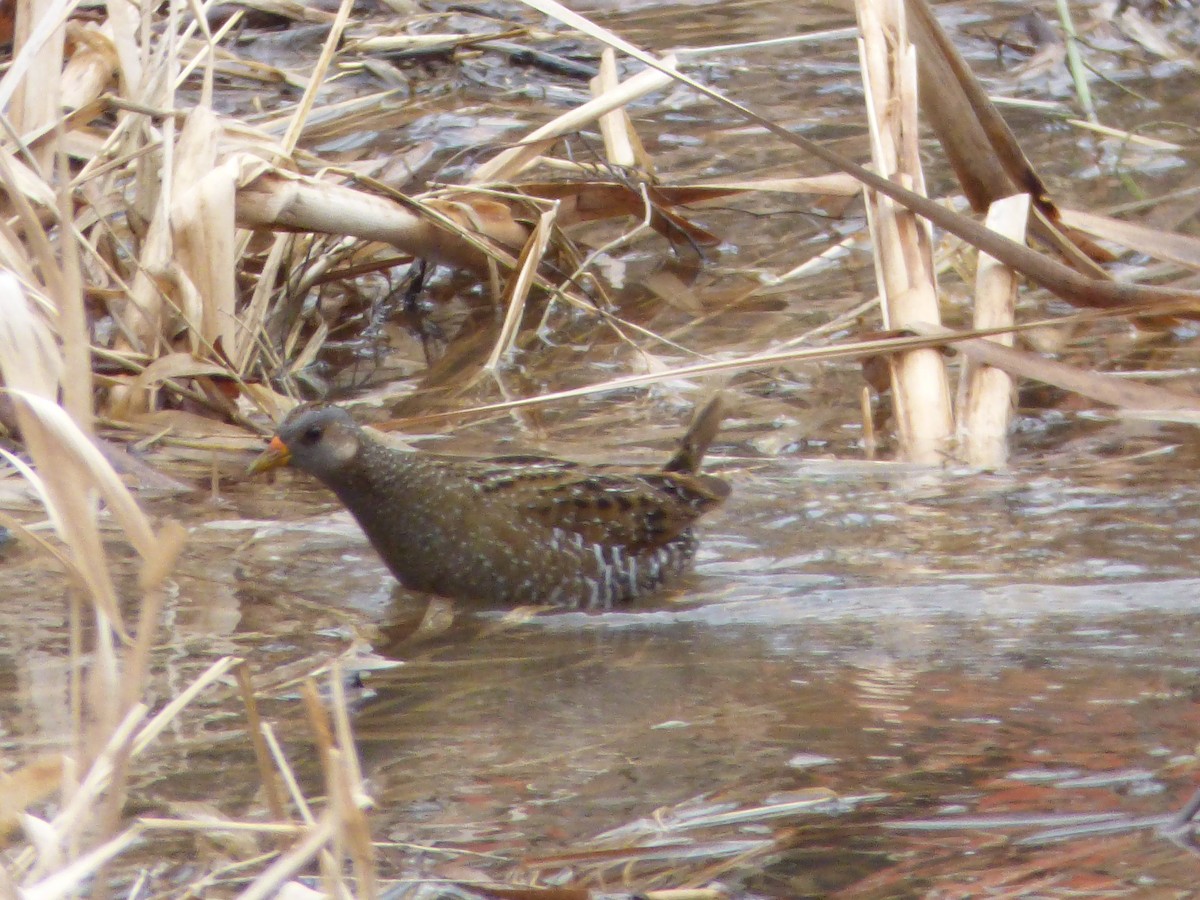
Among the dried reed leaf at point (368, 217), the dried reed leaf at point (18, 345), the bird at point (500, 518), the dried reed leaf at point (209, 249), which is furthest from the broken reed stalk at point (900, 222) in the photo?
the dried reed leaf at point (18, 345)

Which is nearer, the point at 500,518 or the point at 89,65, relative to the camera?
the point at 500,518

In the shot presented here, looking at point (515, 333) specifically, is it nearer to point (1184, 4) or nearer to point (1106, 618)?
point (1106, 618)

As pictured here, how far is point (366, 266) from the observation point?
5176 millimetres

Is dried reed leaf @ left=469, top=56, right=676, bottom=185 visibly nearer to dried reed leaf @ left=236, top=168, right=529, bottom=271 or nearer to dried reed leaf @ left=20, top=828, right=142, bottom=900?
dried reed leaf @ left=236, top=168, right=529, bottom=271

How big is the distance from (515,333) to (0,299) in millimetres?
3128

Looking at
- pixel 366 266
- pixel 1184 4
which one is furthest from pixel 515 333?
pixel 1184 4

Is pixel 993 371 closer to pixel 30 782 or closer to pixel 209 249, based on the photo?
pixel 209 249

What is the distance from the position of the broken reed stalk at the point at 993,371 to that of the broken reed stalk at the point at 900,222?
68mm

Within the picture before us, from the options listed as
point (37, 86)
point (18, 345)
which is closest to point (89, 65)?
point (37, 86)

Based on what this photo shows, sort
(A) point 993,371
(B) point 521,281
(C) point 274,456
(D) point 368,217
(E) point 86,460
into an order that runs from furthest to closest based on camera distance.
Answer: (B) point 521,281
(D) point 368,217
(A) point 993,371
(C) point 274,456
(E) point 86,460

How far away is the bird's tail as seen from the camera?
3.96 meters

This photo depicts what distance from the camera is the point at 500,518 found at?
3771 mm

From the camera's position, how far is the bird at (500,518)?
3.73 m

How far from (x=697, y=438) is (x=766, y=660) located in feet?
2.90
